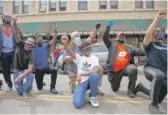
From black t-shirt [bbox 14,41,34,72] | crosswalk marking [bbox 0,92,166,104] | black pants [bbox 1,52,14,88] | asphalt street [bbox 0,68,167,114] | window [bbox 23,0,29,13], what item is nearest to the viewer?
asphalt street [bbox 0,68,167,114]

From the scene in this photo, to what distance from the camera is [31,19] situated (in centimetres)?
3250

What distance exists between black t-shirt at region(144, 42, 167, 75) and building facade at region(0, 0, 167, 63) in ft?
75.7

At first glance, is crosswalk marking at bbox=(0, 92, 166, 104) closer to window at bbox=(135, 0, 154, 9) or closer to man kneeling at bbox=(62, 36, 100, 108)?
man kneeling at bbox=(62, 36, 100, 108)

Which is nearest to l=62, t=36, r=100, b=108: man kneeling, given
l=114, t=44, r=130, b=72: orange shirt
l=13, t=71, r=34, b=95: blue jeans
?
l=114, t=44, r=130, b=72: orange shirt

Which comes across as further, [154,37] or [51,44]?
[51,44]

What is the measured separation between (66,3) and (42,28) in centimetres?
332

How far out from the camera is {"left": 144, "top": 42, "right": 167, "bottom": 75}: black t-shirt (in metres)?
6.21

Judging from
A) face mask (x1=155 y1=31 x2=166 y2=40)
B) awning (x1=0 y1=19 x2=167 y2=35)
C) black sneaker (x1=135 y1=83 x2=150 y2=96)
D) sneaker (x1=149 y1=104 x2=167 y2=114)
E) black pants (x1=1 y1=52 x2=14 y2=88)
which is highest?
awning (x1=0 y1=19 x2=167 y2=35)

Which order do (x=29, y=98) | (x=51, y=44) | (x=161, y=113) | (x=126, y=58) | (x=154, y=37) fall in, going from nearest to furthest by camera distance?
(x=161, y=113)
(x=154, y=37)
(x=29, y=98)
(x=126, y=58)
(x=51, y=44)

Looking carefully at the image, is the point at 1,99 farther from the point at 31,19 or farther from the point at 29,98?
the point at 31,19

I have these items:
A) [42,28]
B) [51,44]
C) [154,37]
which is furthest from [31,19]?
[154,37]

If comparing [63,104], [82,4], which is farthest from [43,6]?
[63,104]

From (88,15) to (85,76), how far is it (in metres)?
24.9

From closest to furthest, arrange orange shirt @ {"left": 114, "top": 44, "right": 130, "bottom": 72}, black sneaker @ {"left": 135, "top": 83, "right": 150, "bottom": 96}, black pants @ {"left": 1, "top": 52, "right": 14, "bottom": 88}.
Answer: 1. black sneaker @ {"left": 135, "top": 83, "right": 150, "bottom": 96}
2. orange shirt @ {"left": 114, "top": 44, "right": 130, "bottom": 72}
3. black pants @ {"left": 1, "top": 52, "right": 14, "bottom": 88}
